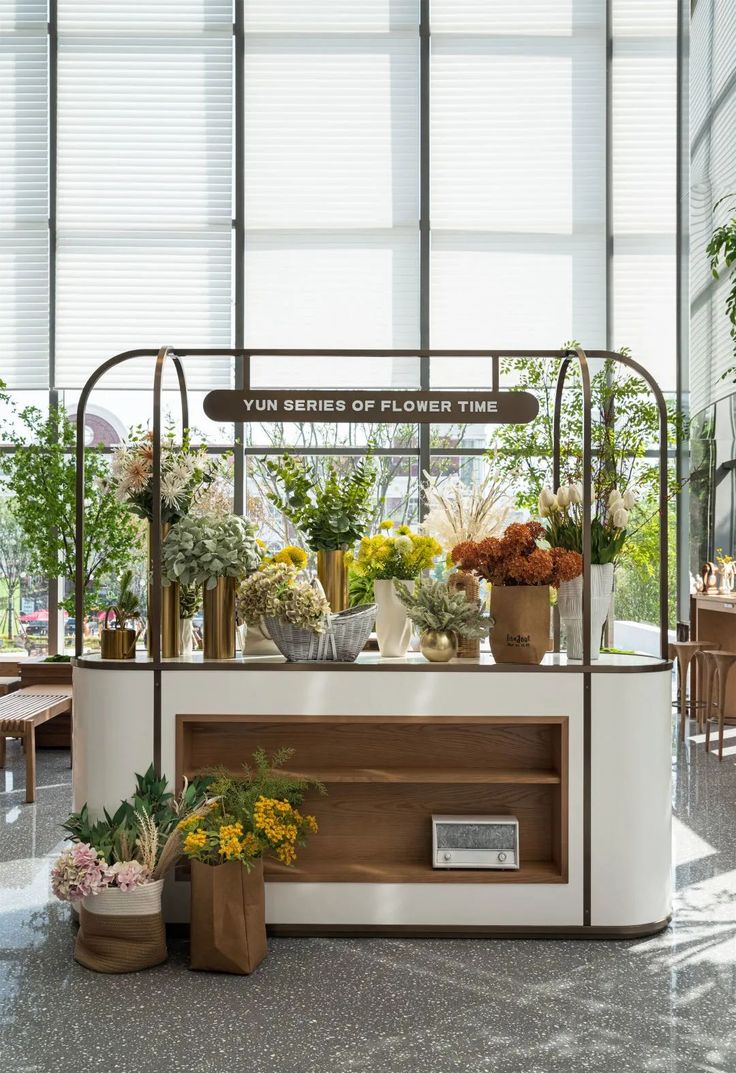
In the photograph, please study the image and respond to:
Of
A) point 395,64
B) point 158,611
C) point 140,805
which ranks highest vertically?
point 395,64

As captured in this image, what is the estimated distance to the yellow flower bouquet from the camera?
13.3 ft

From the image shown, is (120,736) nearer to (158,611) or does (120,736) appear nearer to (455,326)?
(158,611)

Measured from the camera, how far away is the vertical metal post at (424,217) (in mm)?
9844

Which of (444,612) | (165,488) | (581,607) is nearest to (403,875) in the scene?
(444,612)

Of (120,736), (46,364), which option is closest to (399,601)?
(120,736)

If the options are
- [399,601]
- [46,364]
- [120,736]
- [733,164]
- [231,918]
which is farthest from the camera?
[46,364]

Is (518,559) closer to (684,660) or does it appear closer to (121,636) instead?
(121,636)

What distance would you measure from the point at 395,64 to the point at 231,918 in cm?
902

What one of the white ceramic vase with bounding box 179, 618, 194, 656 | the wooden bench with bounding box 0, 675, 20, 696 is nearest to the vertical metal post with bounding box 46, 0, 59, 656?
the wooden bench with bounding box 0, 675, 20, 696

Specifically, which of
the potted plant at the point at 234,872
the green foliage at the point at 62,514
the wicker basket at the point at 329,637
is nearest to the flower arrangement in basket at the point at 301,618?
the wicker basket at the point at 329,637

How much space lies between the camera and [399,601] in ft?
13.1

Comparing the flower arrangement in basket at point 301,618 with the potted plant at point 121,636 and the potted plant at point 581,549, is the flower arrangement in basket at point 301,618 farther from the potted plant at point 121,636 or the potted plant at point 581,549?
the potted plant at point 581,549

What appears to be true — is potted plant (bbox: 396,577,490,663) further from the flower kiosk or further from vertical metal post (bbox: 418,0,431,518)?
vertical metal post (bbox: 418,0,431,518)

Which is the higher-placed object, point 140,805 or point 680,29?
point 680,29
